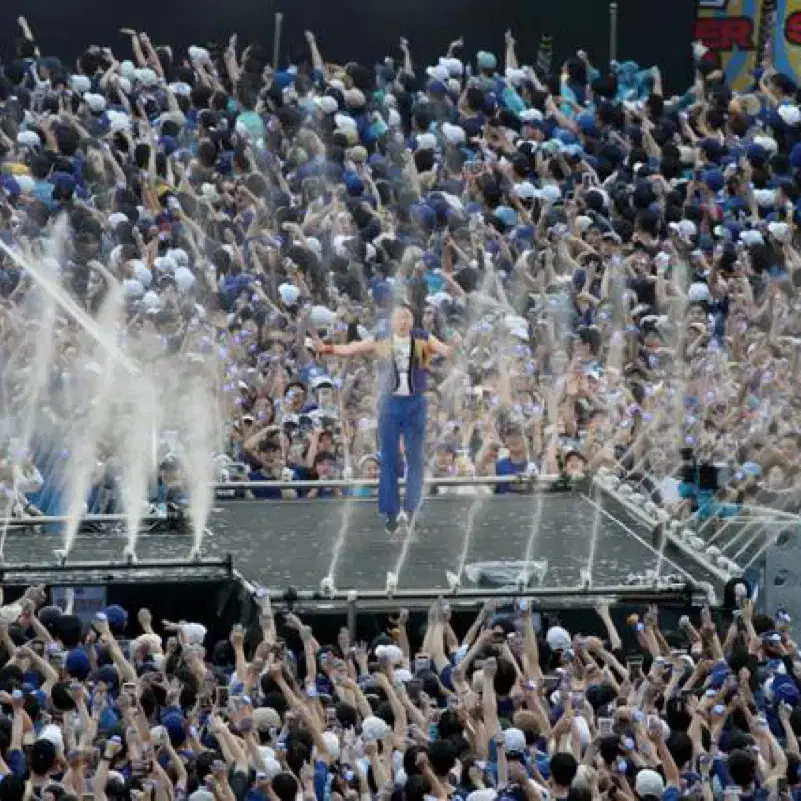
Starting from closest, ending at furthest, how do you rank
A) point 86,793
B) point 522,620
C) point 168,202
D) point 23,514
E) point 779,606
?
1. point 86,793
2. point 522,620
3. point 779,606
4. point 23,514
5. point 168,202

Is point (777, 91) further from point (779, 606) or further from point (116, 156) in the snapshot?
point (779, 606)

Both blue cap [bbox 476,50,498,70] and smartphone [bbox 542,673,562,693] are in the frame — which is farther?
blue cap [bbox 476,50,498,70]

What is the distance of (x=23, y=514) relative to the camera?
2317 cm

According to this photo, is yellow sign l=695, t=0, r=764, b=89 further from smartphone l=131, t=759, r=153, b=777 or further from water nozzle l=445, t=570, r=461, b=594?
smartphone l=131, t=759, r=153, b=777

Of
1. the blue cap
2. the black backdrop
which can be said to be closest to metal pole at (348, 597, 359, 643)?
the blue cap

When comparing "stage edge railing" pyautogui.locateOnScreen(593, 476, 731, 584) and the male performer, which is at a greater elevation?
the male performer

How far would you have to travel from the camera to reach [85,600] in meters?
20.8

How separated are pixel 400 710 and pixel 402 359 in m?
4.72

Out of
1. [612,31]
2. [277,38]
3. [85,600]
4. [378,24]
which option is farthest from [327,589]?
[612,31]

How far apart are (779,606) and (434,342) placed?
111 inches

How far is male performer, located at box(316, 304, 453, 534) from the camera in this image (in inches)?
874

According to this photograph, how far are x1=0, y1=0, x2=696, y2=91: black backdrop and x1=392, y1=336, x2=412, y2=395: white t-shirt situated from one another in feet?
44.3

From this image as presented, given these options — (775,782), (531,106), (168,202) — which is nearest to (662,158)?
(531,106)

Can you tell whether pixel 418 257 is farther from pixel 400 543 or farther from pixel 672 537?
pixel 672 537
